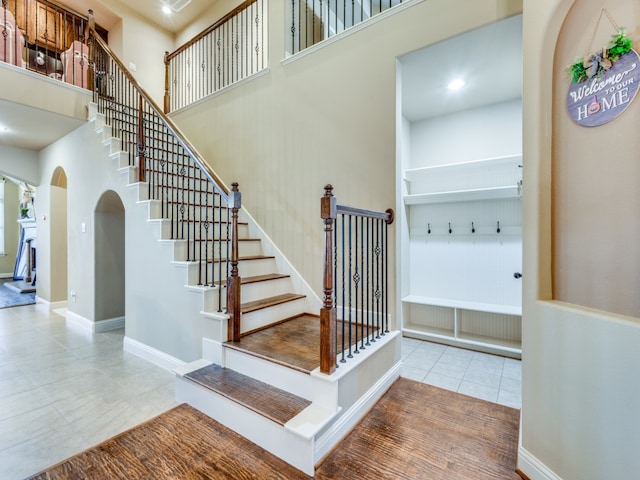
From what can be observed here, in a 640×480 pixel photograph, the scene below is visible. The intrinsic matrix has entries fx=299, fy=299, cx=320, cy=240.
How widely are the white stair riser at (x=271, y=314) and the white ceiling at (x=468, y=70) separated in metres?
2.55

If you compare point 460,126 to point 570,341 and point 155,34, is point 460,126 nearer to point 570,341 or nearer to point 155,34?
point 570,341

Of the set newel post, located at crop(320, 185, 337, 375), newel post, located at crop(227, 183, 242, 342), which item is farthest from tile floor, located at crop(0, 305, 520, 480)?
newel post, located at crop(320, 185, 337, 375)

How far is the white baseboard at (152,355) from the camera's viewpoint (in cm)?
287

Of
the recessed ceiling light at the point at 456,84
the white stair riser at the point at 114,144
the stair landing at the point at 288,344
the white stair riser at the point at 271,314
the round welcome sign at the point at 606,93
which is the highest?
the recessed ceiling light at the point at 456,84

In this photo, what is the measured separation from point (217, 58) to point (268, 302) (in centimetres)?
424

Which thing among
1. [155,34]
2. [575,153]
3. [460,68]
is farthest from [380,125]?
[155,34]

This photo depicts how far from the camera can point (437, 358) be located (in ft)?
10.5

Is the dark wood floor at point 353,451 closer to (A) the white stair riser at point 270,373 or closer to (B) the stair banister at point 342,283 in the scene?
(A) the white stair riser at point 270,373

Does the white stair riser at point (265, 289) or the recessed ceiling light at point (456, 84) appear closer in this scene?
the white stair riser at point (265, 289)

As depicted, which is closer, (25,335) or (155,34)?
(25,335)

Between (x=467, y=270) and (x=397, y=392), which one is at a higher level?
(x=467, y=270)

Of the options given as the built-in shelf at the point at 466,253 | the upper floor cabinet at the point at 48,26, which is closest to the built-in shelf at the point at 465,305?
the built-in shelf at the point at 466,253

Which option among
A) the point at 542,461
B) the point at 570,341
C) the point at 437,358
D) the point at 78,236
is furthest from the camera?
the point at 78,236

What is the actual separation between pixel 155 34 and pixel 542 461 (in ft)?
25.7
